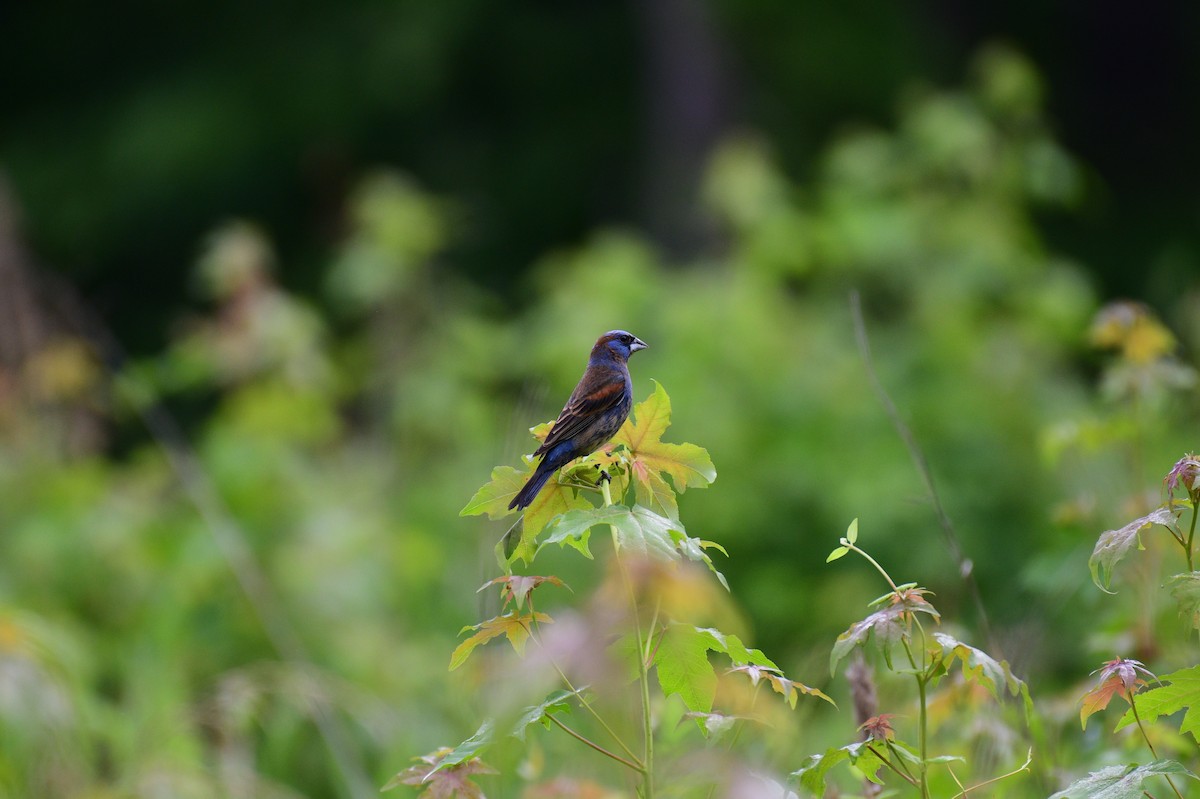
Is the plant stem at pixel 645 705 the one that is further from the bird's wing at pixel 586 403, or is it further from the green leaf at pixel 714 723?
the bird's wing at pixel 586 403

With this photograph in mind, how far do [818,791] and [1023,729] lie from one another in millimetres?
601

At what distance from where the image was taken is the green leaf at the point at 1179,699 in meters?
1.35

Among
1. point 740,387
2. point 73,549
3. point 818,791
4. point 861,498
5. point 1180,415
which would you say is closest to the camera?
point 818,791

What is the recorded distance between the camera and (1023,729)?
183 centimetres

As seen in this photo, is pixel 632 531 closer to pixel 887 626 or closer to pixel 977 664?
pixel 887 626

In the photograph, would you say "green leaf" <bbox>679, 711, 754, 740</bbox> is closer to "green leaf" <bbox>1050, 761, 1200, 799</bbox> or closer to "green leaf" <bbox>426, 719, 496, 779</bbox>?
"green leaf" <bbox>426, 719, 496, 779</bbox>

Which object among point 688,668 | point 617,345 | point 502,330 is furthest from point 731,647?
point 502,330

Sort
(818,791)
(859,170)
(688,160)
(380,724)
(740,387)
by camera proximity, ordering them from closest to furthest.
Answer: (818,791) → (380,724) → (740,387) → (859,170) → (688,160)

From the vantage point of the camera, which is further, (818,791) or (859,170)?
(859,170)

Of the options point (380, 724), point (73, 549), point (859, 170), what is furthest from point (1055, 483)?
point (73, 549)

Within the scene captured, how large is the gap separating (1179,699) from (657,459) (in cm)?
60

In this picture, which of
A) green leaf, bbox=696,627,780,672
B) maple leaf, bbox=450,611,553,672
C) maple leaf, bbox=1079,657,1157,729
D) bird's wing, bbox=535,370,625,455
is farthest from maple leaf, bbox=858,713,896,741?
bird's wing, bbox=535,370,625,455

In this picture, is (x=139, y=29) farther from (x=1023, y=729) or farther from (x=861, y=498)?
(x=1023, y=729)

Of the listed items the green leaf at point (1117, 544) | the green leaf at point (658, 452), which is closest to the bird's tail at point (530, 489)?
the green leaf at point (658, 452)
